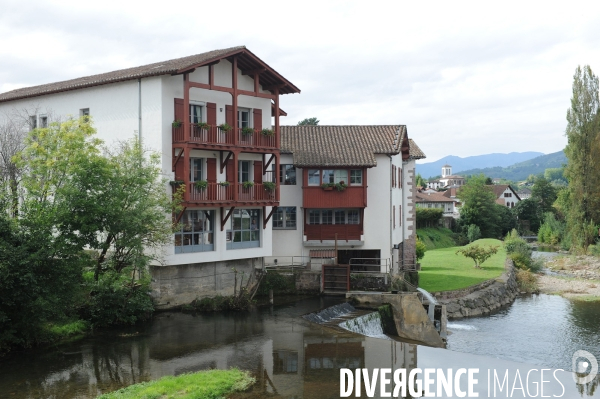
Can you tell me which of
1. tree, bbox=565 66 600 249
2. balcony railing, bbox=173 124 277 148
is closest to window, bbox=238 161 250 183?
balcony railing, bbox=173 124 277 148

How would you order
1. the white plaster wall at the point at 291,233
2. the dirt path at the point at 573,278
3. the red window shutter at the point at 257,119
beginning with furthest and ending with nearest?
the dirt path at the point at 573,278 → the white plaster wall at the point at 291,233 → the red window shutter at the point at 257,119

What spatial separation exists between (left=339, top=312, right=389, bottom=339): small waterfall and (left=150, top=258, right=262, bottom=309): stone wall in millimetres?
6840

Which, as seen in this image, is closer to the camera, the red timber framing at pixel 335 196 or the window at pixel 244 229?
the window at pixel 244 229

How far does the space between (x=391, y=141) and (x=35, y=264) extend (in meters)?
22.3

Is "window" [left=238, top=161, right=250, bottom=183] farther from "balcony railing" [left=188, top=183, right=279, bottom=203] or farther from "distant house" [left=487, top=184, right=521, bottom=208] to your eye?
"distant house" [left=487, top=184, right=521, bottom=208]

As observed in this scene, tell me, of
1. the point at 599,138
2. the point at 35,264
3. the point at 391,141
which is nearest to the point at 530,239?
the point at 599,138

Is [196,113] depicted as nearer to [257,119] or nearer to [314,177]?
[257,119]

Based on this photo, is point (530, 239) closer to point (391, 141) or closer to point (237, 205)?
point (391, 141)

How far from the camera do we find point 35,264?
1944 cm

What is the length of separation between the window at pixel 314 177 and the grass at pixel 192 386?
59.1 feet

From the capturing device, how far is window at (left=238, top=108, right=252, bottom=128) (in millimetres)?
31500

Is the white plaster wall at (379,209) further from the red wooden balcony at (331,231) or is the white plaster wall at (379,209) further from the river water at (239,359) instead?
the river water at (239,359)

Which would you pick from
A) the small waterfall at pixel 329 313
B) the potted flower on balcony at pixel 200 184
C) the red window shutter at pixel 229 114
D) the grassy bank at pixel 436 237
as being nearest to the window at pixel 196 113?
the red window shutter at pixel 229 114

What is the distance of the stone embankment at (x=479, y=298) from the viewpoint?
3738cm
